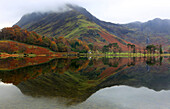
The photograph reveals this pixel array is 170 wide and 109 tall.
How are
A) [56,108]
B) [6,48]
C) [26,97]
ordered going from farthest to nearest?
1. [6,48]
2. [26,97]
3. [56,108]

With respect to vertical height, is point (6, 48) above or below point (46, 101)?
above

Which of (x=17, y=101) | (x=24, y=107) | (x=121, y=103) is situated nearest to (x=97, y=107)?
(x=121, y=103)

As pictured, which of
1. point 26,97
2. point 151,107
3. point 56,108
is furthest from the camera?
point 26,97

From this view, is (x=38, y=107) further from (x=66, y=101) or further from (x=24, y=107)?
(x=66, y=101)

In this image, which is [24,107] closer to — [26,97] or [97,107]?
[26,97]

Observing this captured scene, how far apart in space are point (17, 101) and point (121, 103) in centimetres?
1168

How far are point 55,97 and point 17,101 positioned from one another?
423cm

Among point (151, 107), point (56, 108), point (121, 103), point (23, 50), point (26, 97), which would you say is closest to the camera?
point (56, 108)

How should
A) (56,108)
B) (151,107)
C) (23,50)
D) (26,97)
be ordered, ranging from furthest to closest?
(23,50) < (26,97) < (151,107) < (56,108)

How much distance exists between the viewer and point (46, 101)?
1628 cm

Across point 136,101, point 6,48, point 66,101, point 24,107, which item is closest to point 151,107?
point 136,101

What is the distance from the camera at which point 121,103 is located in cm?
1656

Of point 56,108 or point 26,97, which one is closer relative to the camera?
point 56,108

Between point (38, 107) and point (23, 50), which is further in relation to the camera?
point (23, 50)
